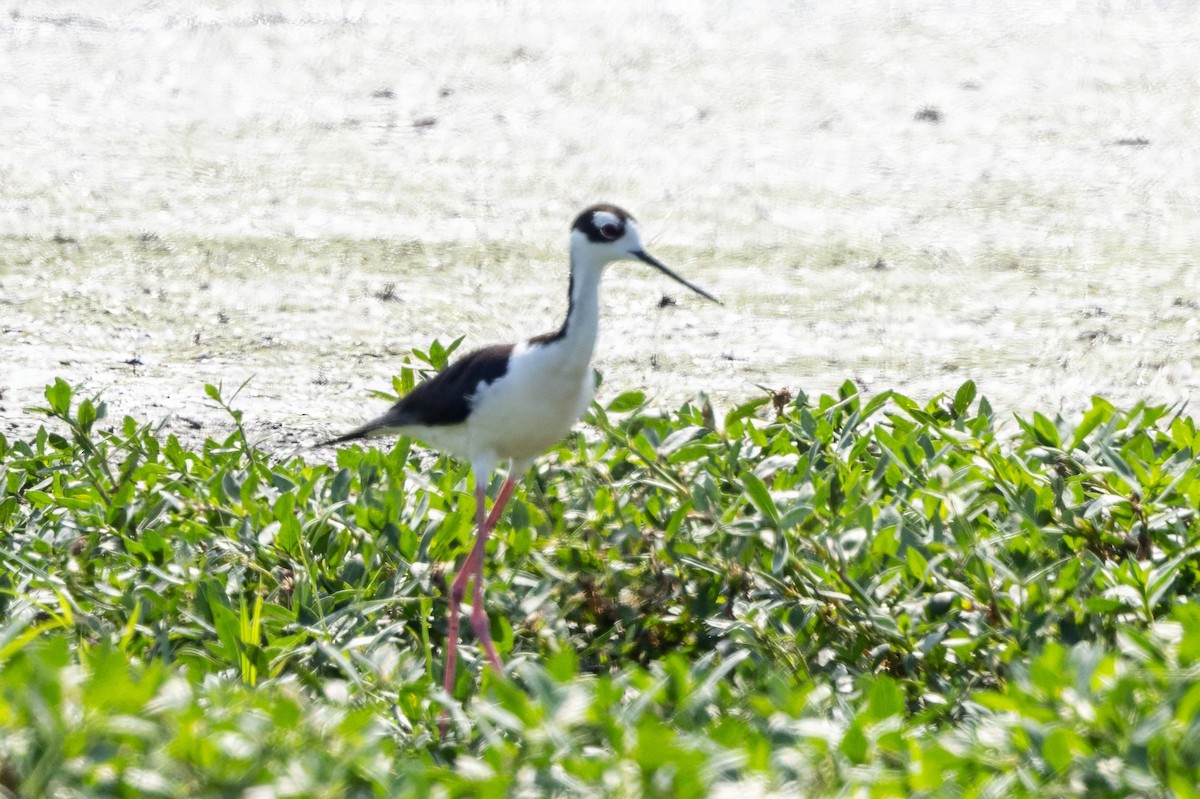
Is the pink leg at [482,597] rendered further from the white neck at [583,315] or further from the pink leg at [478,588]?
the white neck at [583,315]

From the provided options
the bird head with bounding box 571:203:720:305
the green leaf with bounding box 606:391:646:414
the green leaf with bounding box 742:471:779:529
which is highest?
the bird head with bounding box 571:203:720:305

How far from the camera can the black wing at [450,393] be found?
399 cm

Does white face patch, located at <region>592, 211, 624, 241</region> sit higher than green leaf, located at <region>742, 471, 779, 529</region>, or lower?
higher

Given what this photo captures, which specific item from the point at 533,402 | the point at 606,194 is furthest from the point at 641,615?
the point at 606,194

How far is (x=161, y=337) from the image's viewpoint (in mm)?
6555

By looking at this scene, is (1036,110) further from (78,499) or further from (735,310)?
(78,499)

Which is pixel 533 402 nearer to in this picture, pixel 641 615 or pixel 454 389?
pixel 454 389

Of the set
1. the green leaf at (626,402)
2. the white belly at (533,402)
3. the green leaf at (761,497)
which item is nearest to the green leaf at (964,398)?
the green leaf at (626,402)

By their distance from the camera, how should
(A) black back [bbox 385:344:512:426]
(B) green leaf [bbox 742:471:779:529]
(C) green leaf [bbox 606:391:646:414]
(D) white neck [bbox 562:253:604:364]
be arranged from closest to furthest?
(B) green leaf [bbox 742:471:779:529]
(D) white neck [bbox 562:253:604:364]
(A) black back [bbox 385:344:512:426]
(C) green leaf [bbox 606:391:646:414]

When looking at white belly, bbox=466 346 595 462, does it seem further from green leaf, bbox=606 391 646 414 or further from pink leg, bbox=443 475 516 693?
green leaf, bbox=606 391 646 414

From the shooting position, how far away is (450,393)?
4.03m

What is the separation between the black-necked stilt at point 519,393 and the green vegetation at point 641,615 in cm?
10

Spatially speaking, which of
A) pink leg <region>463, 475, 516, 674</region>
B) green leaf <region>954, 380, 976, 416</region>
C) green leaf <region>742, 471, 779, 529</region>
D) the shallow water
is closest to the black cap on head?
pink leg <region>463, 475, 516, 674</region>

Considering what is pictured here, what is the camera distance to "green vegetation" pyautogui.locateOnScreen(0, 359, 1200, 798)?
2273mm
